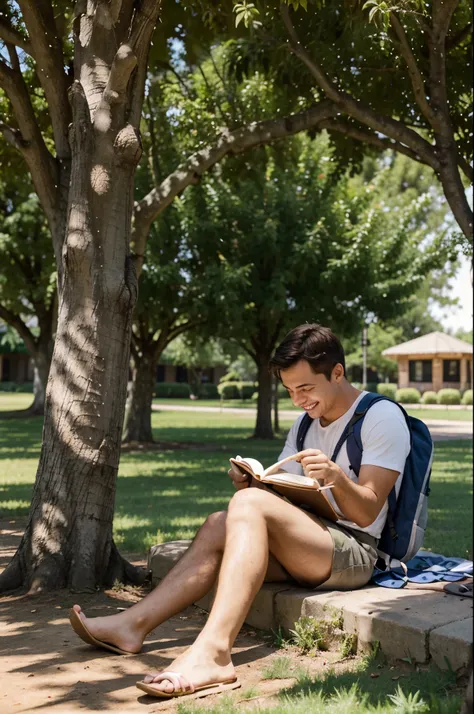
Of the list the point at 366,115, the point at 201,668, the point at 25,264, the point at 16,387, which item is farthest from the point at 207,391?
the point at 201,668

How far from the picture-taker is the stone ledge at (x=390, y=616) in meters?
3.37

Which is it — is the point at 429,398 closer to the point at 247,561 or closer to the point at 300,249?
the point at 300,249

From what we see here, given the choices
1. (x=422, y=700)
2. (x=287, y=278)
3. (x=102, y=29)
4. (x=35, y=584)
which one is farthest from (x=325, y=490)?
(x=287, y=278)

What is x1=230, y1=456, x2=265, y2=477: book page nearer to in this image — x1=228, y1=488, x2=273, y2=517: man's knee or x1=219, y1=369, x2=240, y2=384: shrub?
x1=228, y1=488, x2=273, y2=517: man's knee

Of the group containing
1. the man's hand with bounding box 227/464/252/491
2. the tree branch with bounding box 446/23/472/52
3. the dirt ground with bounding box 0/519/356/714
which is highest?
the tree branch with bounding box 446/23/472/52

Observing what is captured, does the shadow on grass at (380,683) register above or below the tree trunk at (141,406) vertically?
below

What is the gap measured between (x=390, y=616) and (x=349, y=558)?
371 mm

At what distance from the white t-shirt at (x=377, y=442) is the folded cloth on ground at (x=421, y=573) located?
0.89 ft

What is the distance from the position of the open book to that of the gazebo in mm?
47198

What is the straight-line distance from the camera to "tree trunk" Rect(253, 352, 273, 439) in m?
21.4

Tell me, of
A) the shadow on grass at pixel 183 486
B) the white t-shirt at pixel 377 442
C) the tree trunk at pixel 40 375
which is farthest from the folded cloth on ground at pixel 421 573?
the tree trunk at pixel 40 375

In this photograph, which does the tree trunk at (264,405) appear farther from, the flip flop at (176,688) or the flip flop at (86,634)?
the flip flop at (176,688)

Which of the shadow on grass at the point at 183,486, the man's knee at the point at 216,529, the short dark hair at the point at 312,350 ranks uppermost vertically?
the short dark hair at the point at 312,350

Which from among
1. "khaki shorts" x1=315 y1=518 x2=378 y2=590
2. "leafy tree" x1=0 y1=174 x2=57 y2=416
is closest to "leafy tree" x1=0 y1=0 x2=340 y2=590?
"khaki shorts" x1=315 y1=518 x2=378 y2=590
